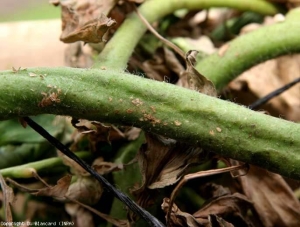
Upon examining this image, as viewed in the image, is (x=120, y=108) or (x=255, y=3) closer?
(x=120, y=108)

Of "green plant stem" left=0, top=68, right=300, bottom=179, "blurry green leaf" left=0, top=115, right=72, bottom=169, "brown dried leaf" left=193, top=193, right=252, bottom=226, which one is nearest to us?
"green plant stem" left=0, top=68, right=300, bottom=179

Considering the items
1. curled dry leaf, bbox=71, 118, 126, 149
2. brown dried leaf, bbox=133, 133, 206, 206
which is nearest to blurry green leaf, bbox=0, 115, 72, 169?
curled dry leaf, bbox=71, 118, 126, 149

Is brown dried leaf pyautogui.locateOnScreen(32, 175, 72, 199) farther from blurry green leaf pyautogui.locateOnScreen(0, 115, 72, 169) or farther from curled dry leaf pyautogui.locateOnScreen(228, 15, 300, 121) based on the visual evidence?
curled dry leaf pyautogui.locateOnScreen(228, 15, 300, 121)

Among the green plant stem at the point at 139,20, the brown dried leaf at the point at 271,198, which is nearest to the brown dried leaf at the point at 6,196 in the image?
the green plant stem at the point at 139,20

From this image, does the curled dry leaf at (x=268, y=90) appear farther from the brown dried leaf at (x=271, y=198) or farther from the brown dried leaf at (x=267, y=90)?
the brown dried leaf at (x=271, y=198)

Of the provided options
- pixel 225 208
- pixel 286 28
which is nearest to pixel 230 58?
pixel 286 28

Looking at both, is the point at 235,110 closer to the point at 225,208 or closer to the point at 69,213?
the point at 225,208

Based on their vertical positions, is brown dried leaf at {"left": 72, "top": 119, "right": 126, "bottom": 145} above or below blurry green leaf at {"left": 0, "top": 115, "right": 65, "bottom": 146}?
above
